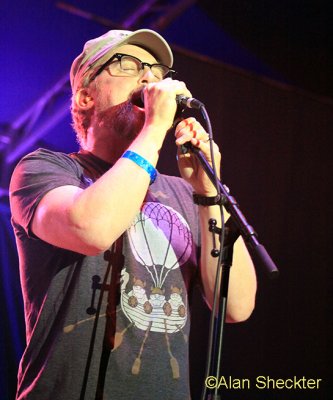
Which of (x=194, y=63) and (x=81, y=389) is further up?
(x=194, y=63)

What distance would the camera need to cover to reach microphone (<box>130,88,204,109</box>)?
1287 millimetres

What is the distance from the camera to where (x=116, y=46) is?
66.5 inches

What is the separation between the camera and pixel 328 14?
3096 millimetres

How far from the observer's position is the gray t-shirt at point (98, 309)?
130cm

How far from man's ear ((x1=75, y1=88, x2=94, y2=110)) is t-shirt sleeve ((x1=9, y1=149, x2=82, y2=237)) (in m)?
0.34

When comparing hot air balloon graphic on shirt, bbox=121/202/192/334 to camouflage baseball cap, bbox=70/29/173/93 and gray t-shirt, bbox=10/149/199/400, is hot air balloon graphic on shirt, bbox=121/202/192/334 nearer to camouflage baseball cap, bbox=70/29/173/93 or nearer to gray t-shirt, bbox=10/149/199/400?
gray t-shirt, bbox=10/149/199/400

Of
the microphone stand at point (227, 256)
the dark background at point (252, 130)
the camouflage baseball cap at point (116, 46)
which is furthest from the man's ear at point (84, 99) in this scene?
the dark background at point (252, 130)

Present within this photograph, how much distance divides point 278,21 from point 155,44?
165 centimetres

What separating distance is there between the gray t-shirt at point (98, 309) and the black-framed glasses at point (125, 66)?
0.35m

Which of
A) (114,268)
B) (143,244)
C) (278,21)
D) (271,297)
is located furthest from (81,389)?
(278,21)

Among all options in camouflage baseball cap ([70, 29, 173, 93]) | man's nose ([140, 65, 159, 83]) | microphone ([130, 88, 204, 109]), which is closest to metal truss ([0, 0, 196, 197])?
camouflage baseball cap ([70, 29, 173, 93])

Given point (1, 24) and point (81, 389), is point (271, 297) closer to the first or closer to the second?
point (81, 389)

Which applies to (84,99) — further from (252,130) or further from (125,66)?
(252,130)

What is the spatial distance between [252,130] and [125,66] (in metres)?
1.73
